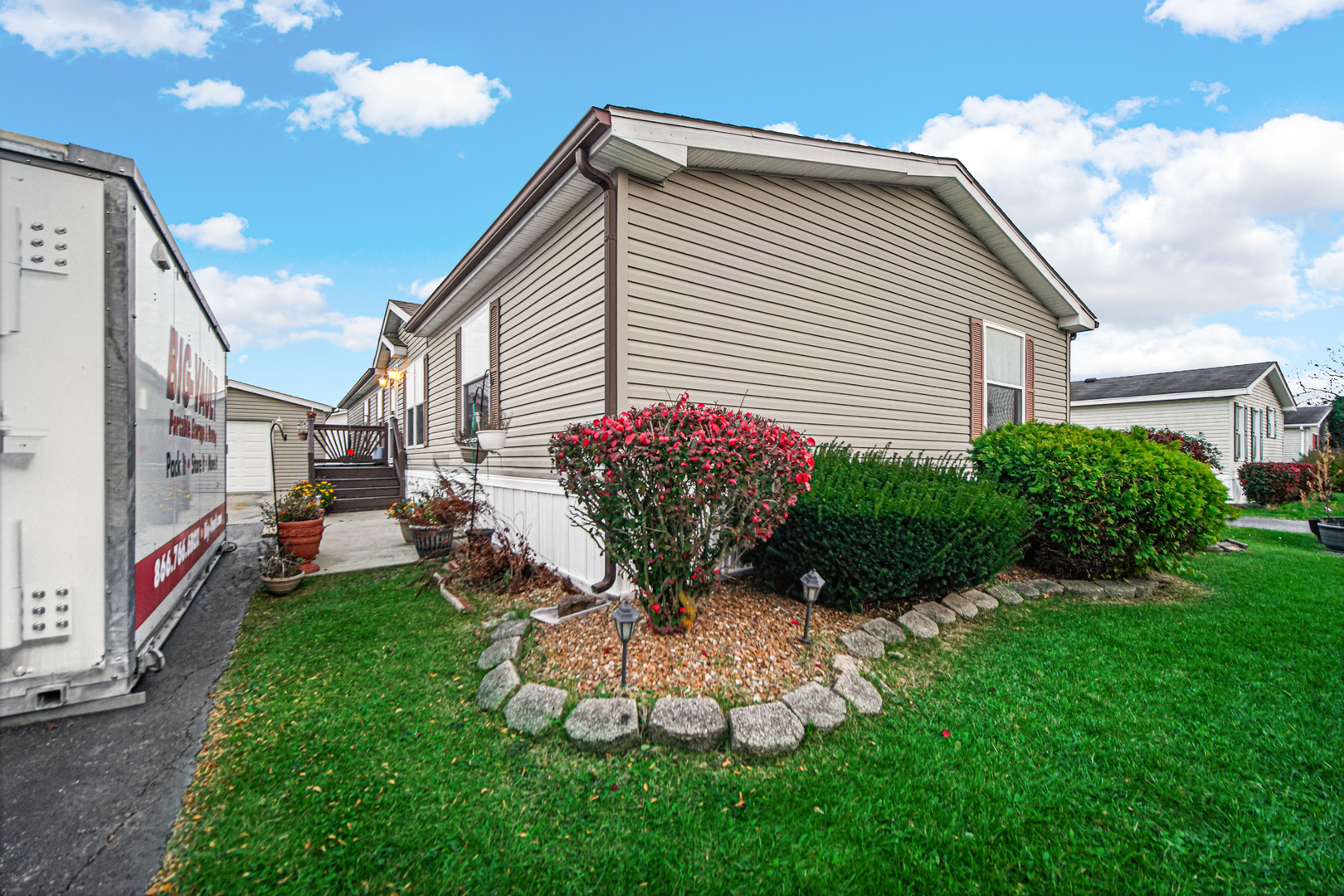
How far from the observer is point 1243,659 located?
356cm

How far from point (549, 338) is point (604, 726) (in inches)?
154

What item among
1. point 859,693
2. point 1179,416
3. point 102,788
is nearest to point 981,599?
point 859,693

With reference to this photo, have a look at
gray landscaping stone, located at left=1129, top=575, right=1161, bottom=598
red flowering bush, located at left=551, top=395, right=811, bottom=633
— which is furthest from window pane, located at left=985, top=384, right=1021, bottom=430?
red flowering bush, located at left=551, top=395, right=811, bottom=633

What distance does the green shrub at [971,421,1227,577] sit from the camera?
4.96 metres

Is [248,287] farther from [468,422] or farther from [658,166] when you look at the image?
[658,166]

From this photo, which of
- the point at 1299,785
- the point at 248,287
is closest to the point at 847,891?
the point at 1299,785

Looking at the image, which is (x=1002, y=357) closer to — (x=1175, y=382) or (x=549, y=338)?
(x=549, y=338)

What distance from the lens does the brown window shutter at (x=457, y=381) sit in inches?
322

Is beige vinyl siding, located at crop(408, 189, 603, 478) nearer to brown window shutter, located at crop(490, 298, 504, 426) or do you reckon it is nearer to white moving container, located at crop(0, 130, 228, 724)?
brown window shutter, located at crop(490, 298, 504, 426)

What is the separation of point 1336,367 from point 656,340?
114 feet

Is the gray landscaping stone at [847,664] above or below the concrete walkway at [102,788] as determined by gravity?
above

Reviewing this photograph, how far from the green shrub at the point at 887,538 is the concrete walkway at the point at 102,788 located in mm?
3672

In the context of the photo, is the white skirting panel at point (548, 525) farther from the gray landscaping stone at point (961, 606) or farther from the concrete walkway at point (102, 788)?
the gray landscaping stone at point (961, 606)

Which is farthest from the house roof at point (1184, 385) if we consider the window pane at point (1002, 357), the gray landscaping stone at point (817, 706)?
the gray landscaping stone at point (817, 706)
